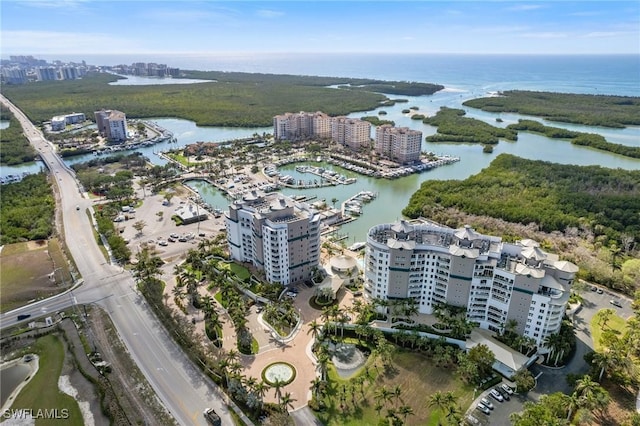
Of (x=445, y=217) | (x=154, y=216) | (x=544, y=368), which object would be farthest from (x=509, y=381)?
(x=154, y=216)

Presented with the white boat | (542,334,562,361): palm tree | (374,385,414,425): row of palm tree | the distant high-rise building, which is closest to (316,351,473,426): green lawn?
(374,385,414,425): row of palm tree

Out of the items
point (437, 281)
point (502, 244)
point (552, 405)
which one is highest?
point (502, 244)

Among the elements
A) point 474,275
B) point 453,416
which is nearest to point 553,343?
point 474,275

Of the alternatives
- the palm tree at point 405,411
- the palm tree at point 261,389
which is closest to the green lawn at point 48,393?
the palm tree at point 261,389

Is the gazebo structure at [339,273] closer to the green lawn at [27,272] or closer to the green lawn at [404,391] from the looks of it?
the green lawn at [404,391]

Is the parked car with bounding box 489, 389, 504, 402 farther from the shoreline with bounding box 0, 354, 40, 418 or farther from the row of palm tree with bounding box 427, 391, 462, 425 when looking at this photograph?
the shoreline with bounding box 0, 354, 40, 418

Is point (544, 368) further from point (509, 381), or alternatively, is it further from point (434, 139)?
point (434, 139)
